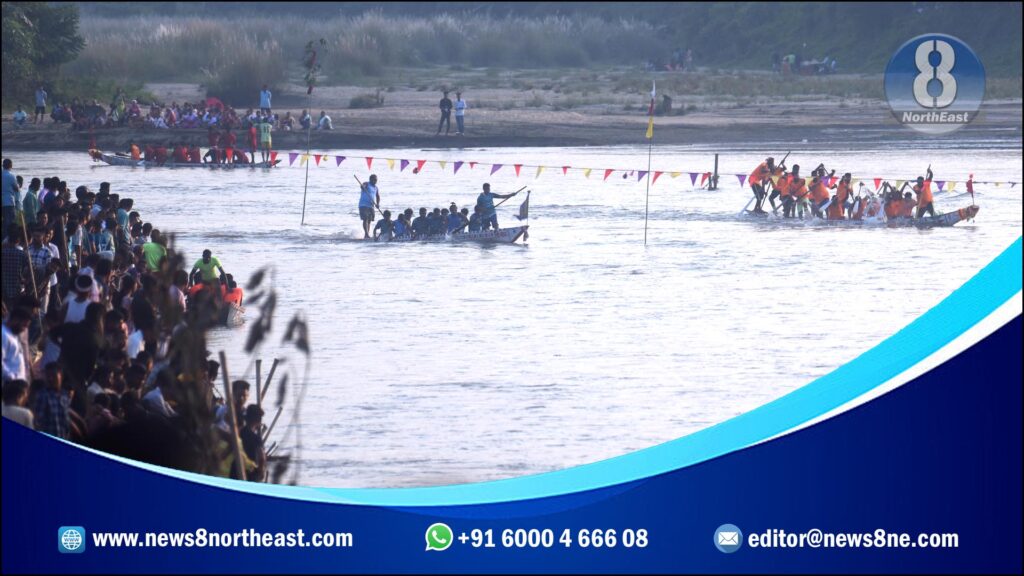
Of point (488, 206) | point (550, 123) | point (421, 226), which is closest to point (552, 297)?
point (488, 206)

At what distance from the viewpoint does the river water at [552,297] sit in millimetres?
13773

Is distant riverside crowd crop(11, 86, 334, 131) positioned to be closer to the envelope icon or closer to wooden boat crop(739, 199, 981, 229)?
wooden boat crop(739, 199, 981, 229)

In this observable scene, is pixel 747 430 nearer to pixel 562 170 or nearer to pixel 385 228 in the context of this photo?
pixel 385 228

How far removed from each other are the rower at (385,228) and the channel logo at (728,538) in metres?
19.0

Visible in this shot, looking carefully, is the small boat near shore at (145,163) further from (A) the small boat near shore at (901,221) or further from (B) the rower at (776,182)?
(A) the small boat near shore at (901,221)

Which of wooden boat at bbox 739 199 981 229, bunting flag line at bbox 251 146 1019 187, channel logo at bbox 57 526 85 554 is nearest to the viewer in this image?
channel logo at bbox 57 526 85 554

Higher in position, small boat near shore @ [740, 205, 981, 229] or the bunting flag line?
the bunting flag line

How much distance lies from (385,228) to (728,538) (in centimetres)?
1961

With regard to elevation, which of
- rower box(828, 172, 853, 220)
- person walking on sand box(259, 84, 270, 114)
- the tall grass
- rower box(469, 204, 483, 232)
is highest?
the tall grass

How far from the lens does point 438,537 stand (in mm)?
7598

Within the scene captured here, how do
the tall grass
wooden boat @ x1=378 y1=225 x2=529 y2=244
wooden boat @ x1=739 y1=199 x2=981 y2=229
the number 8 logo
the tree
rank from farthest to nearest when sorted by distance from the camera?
the tall grass
wooden boat @ x1=739 y1=199 x2=981 y2=229
wooden boat @ x1=378 y1=225 x2=529 y2=244
the tree
the number 8 logo

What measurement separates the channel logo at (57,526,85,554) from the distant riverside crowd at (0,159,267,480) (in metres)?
0.80

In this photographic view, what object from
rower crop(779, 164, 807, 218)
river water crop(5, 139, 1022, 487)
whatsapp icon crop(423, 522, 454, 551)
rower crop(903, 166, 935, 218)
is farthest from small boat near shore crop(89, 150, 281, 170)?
whatsapp icon crop(423, 522, 454, 551)

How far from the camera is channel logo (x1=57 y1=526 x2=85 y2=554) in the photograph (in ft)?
24.3
